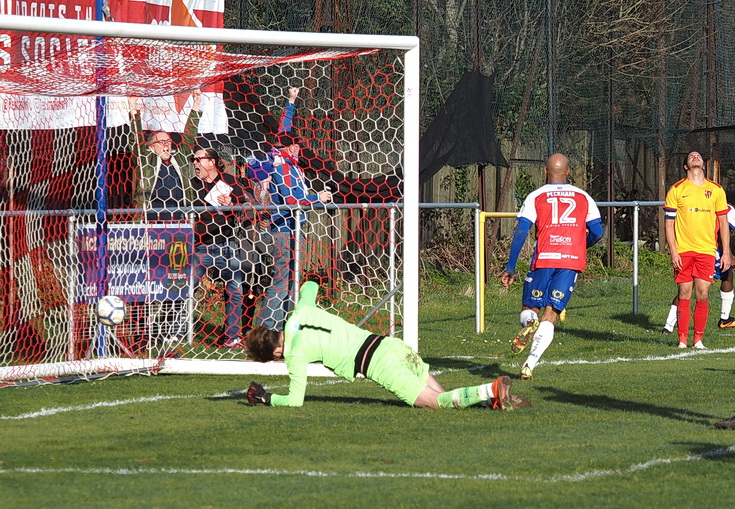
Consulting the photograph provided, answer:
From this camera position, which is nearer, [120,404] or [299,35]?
[120,404]

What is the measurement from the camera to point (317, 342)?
7.79 meters

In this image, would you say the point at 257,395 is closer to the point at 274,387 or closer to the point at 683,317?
the point at 274,387

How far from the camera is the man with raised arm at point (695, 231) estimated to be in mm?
12555

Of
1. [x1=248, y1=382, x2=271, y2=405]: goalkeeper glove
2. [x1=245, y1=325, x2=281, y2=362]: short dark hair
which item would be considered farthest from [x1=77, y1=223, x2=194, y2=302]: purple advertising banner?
[x1=245, y1=325, x2=281, y2=362]: short dark hair

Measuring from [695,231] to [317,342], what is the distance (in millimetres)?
6250

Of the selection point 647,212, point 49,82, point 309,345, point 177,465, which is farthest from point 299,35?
point 647,212

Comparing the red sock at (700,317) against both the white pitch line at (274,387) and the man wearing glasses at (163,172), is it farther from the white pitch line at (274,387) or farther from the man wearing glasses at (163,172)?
the man wearing glasses at (163,172)

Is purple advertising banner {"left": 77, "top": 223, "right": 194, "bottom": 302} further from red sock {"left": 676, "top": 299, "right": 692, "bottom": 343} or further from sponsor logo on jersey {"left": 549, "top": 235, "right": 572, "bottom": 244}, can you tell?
red sock {"left": 676, "top": 299, "right": 692, "bottom": 343}

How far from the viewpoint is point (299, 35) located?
372 inches

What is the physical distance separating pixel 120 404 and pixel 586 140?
1513 cm

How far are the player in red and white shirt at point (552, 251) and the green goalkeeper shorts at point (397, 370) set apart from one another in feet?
6.15

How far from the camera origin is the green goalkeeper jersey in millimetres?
7754

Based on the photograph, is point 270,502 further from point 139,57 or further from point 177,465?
point 139,57

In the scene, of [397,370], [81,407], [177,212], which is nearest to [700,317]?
[177,212]
